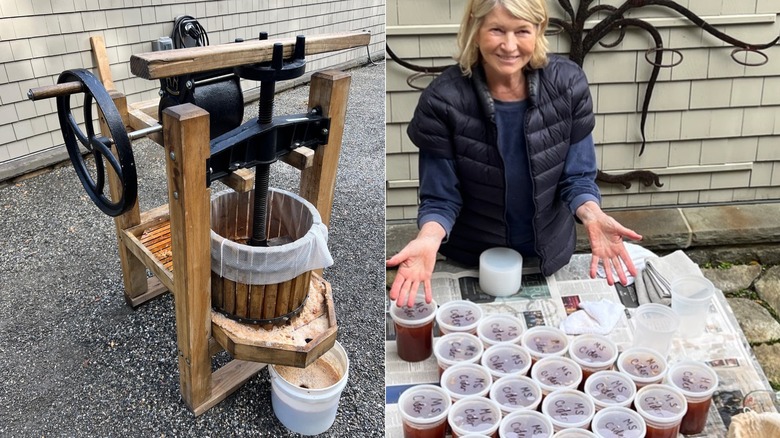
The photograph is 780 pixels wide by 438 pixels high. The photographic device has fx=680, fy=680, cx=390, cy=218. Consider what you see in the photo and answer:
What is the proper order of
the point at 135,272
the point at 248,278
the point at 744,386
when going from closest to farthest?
the point at 744,386 < the point at 248,278 < the point at 135,272

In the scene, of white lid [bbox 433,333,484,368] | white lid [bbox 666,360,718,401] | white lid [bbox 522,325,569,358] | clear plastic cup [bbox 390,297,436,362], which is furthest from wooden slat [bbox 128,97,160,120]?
white lid [bbox 666,360,718,401]

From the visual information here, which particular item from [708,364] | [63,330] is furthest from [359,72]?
[708,364]

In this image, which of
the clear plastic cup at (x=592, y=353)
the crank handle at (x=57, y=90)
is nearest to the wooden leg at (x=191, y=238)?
the crank handle at (x=57, y=90)

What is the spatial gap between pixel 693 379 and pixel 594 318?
0.32 metres

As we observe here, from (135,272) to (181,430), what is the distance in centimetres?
77

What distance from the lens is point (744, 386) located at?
5.13 ft

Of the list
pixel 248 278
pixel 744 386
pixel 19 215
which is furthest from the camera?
pixel 19 215

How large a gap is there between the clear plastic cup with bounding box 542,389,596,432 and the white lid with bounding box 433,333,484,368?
199 mm

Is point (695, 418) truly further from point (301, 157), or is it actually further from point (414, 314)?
point (301, 157)

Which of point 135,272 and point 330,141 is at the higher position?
point 330,141

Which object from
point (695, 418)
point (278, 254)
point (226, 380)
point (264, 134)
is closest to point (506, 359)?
point (695, 418)

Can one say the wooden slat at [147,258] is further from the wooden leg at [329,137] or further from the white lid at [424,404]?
the white lid at [424,404]

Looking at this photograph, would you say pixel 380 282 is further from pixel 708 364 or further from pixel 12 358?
pixel 708 364

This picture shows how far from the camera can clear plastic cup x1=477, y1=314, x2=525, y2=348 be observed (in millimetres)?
1653
